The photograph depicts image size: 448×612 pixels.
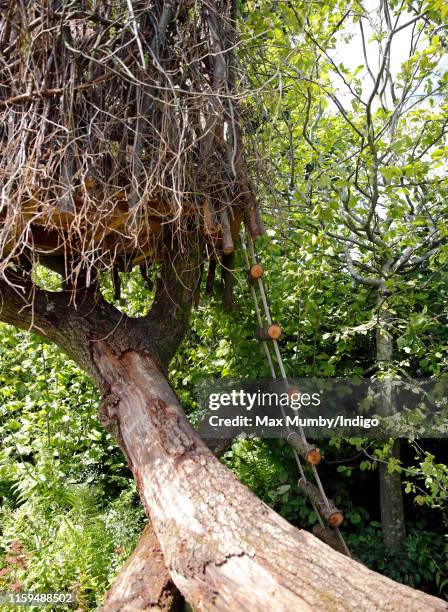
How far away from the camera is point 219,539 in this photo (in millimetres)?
1855

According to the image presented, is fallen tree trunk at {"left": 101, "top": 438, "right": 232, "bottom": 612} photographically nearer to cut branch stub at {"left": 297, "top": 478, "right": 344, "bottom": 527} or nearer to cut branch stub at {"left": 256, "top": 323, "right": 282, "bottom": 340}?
cut branch stub at {"left": 297, "top": 478, "right": 344, "bottom": 527}

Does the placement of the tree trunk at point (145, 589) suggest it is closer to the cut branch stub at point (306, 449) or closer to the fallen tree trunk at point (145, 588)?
the fallen tree trunk at point (145, 588)

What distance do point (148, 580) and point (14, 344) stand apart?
112 inches

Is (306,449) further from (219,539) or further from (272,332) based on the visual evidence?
(219,539)

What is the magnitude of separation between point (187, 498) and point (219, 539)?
0.25m

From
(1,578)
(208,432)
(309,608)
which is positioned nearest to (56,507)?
(1,578)

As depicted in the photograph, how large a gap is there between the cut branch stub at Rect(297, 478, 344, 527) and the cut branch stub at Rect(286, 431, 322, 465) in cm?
18

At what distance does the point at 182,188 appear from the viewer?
92.9 inches

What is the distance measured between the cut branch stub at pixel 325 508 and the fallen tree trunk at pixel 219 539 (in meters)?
1.02

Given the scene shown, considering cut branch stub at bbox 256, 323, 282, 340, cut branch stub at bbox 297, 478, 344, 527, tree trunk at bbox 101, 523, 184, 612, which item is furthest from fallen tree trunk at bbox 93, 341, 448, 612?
cut branch stub at bbox 297, 478, 344, 527

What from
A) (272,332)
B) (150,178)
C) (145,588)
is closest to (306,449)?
(272,332)

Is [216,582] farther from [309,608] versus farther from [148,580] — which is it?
[148,580]

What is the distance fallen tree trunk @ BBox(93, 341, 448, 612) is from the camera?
160 centimetres

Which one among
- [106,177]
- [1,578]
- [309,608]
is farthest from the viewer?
[1,578]
